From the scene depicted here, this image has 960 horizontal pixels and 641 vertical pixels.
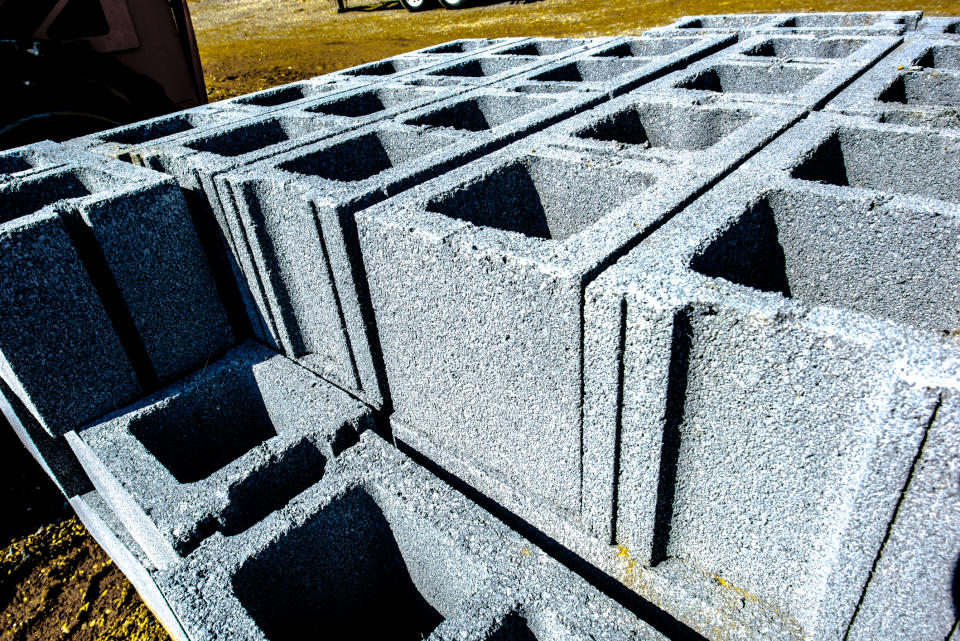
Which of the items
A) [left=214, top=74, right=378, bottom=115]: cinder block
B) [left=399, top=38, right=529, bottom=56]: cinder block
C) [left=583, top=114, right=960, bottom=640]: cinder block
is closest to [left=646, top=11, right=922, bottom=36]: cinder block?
[left=399, top=38, right=529, bottom=56]: cinder block

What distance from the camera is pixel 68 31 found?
732cm

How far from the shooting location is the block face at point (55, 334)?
A: 117 inches

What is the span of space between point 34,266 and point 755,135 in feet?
12.0

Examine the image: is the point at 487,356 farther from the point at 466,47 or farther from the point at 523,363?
the point at 466,47

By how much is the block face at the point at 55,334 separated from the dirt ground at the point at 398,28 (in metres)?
13.2

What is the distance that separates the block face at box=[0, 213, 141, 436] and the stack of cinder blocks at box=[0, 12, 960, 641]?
0.05 feet

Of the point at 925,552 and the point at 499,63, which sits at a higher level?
the point at 499,63

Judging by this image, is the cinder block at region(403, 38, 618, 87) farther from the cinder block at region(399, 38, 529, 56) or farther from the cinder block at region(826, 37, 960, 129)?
the cinder block at region(826, 37, 960, 129)

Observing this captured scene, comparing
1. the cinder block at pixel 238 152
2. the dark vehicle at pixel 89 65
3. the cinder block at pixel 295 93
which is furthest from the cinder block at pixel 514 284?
the dark vehicle at pixel 89 65

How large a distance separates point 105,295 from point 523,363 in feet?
8.07

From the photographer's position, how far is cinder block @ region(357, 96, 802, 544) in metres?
2.24

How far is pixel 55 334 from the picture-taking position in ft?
10.3

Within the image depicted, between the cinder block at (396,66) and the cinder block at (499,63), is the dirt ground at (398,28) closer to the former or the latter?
the cinder block at (499,63)

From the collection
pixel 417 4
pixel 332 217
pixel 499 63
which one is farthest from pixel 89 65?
pixel 417 4
